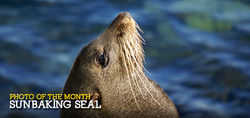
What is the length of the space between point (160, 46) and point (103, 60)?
294cm

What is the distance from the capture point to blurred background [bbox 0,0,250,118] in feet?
19.4

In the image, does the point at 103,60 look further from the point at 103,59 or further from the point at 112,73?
the point at 112,73

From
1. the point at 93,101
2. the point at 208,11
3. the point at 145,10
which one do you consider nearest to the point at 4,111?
the point at 93,101

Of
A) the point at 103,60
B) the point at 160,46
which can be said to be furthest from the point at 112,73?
the point at 160,46

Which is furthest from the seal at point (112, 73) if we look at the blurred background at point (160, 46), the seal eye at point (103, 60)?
the blurred background at point (160, 46)

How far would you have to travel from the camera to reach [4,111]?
5711mm

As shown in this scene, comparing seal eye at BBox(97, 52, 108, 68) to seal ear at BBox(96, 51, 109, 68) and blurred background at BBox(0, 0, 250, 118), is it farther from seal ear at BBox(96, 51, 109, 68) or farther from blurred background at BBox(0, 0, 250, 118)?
blurred background at BBox(0, 0, 250, 118)

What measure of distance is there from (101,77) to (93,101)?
11.9 inches

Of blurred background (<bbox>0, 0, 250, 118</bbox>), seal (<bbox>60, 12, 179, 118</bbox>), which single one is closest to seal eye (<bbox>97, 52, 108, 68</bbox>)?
seal (<bbox>60, 12, 179, 118</bbox>)

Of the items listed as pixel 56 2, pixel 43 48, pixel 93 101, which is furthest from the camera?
pixel 56 2

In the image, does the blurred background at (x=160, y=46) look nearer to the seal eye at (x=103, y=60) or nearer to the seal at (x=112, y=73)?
the seal at (x=112, y=73)

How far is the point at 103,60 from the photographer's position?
4574mm

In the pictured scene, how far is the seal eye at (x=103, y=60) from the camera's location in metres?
4.54

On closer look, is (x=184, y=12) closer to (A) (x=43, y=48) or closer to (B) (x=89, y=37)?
(B) (x=89, y=37)
